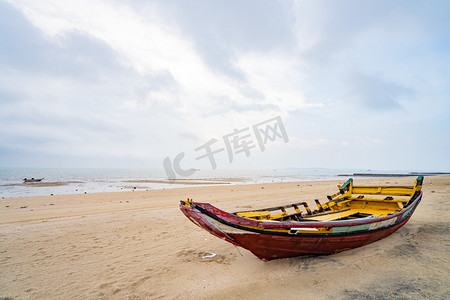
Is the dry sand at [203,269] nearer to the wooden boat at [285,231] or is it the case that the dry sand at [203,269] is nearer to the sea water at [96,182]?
the wooden boat at [285,231]

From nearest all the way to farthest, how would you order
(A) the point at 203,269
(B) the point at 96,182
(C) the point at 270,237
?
1. (C) the point at 270,237
2. (A) the point at 203,269
3. (B) the point at 96,182

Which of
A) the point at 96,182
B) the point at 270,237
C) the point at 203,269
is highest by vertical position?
the point at 96,182

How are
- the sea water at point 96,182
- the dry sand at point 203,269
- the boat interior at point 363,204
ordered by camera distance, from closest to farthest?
the dry sand at point 203,269, the boat interior at point 363,204, the sea water at point 96,182

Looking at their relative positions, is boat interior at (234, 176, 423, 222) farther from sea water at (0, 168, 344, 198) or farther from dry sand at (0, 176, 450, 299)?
sea water at (0, 168, 344, 198)

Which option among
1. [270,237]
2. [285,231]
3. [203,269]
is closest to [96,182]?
[203,269]

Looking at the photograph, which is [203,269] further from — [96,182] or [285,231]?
[96,182]

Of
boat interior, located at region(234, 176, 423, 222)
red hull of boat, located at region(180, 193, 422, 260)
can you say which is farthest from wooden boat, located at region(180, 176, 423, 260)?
boat interior, located at region(234, 176, 423, 222)

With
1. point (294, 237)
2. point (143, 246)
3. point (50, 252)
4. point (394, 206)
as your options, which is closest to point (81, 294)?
point (143, 246)

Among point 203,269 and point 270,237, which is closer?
point 270,237

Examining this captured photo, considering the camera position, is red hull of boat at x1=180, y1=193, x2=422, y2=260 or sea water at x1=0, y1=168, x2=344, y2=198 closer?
red hull of boat at x1=180, y1=193, x2=422, y2=260

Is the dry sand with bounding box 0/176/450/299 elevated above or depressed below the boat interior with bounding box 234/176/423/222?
→ below

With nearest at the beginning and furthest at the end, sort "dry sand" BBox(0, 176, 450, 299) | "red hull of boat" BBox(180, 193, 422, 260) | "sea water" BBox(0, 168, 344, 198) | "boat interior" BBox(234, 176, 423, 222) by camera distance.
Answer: "dry sand" BBox(0, 176, 450, 299) < "red hull of boat" BBox(180, 193, 422, 260) < "boat interior" BBox(234, 176, 423, 222) < "sea water" BBox(0, 168, 344, 198)

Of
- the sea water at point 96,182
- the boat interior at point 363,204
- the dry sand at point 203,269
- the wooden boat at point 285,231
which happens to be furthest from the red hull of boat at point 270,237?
the sea water at point 96,182

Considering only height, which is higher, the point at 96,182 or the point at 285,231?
the point at 96,182
